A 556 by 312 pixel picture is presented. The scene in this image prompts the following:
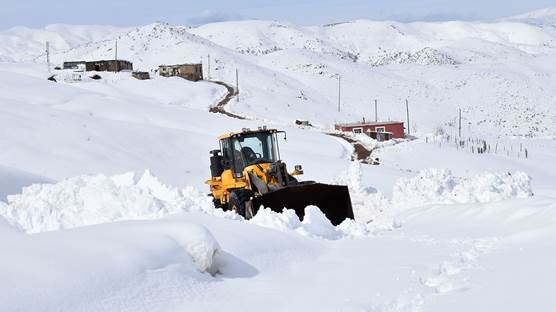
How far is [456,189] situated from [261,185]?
18.3 ft

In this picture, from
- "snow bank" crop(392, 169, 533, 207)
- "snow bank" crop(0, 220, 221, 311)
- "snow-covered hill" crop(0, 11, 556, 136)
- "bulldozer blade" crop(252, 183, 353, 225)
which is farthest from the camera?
"snow-covered hill" crop(0, 11, 556, 136)

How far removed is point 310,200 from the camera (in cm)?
1473

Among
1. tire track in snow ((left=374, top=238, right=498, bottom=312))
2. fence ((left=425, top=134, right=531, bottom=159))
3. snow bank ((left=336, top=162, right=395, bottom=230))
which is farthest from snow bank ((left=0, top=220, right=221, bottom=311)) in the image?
fence ((left=425, top=134, right=531, bottom=159))

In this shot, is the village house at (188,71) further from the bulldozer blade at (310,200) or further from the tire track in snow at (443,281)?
the tire track in snow at (443,281)

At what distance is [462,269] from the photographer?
849 centimetres

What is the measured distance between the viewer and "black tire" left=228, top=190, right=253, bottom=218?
602 inches

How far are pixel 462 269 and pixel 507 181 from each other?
991cm

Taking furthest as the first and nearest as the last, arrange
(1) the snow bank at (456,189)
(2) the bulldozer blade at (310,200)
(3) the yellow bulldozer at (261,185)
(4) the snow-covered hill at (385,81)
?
(4) the snow-covered hill at (385,81)
(1) the snow bank at (456,189)
(3) the yellow bulldozer at (261,185)
(2) the bulldozer blade at (310,200)

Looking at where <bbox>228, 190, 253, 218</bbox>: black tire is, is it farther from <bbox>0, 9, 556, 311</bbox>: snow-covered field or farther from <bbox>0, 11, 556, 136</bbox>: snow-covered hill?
<bbox>0, 11, 556, 136</bbox>: snow-covered hill

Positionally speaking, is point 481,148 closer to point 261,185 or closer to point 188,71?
point 261,185

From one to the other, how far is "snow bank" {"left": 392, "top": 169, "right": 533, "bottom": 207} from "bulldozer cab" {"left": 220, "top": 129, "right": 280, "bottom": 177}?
3672 mm

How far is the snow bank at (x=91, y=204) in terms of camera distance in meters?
11.7

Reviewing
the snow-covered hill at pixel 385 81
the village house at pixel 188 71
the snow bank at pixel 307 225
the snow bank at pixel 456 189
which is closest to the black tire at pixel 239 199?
the snow bank at pixel 307 225

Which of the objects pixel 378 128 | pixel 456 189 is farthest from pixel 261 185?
pixel 378 128
